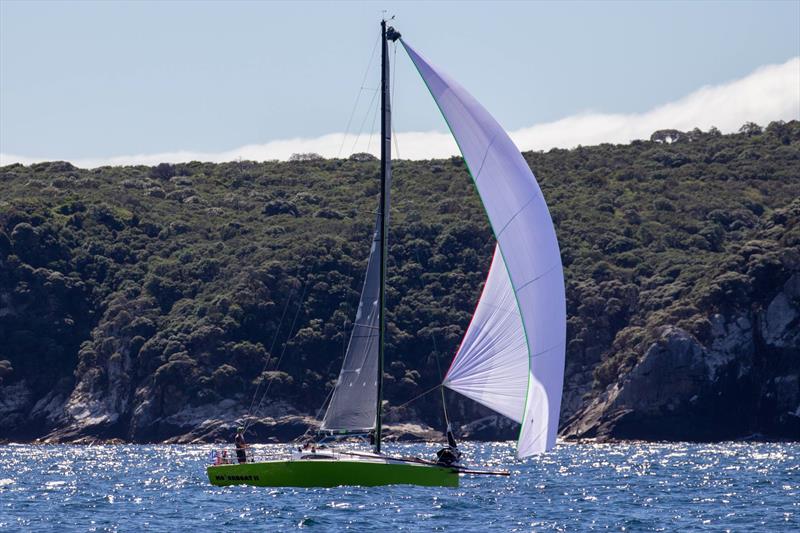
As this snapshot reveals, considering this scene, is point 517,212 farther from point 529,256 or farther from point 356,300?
point 356,300

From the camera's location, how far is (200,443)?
2926 inches

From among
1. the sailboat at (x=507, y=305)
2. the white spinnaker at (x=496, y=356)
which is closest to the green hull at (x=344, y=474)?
the sailboat at (x=507, y=305)

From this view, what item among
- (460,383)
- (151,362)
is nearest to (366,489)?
(460,383)

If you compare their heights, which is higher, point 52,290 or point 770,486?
point 52,290

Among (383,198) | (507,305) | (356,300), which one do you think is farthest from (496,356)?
(356,300)

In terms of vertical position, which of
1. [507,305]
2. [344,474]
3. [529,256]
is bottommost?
[344,474]

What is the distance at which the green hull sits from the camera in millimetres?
31938

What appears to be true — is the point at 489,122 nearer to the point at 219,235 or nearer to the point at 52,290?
the point at 52,290

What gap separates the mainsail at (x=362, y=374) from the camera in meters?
33.7

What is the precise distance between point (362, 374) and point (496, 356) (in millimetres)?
5852

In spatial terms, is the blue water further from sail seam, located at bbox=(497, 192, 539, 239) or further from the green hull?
sail seam, located at bbox=(497, 192, 539, 239)

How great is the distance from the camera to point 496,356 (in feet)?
94.3

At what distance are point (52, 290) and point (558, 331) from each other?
6673cm

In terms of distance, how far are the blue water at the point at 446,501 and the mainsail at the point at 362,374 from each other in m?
1.69
